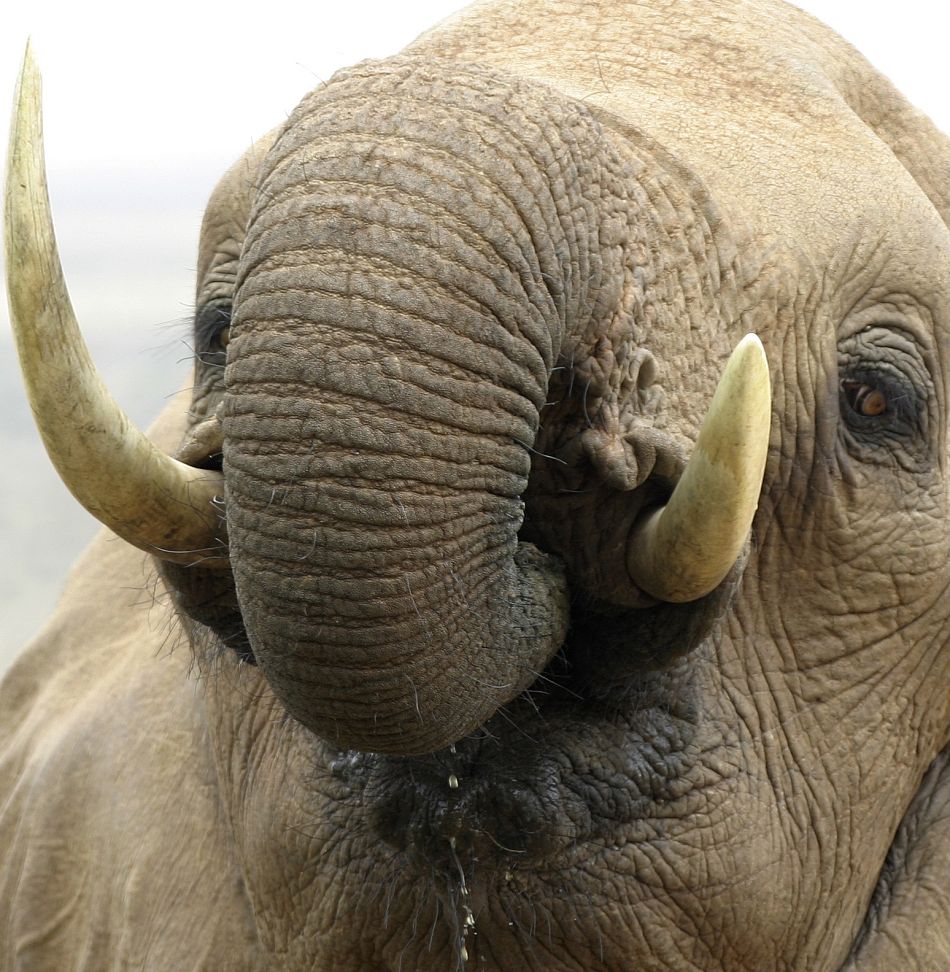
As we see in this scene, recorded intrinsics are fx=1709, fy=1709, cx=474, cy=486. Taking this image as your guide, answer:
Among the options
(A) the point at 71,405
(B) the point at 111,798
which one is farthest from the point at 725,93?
(B) the point at 111,798

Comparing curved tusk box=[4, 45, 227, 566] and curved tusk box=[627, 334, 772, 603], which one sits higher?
curved tusk box=[627, 334, 772, 603]

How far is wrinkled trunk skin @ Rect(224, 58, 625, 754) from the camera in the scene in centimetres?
145

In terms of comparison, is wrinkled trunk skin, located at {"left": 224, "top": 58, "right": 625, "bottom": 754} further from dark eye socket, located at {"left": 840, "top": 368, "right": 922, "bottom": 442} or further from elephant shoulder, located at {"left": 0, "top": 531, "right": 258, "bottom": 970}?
elephant shoulder, located at {"left": 0, "top": 531, "right": 258, "bottom": 970}

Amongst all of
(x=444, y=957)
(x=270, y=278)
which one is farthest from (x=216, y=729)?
(x=270, y=278)

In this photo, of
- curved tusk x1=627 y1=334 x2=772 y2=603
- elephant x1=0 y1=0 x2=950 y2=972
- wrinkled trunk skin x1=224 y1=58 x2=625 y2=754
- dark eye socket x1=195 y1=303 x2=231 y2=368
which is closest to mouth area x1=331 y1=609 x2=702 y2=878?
elephant x1=0 y1=0 x2=950 y2=972

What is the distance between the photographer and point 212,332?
216cm

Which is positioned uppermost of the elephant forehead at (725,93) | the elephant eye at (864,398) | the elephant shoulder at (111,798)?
the elephant forehead at (725,93)

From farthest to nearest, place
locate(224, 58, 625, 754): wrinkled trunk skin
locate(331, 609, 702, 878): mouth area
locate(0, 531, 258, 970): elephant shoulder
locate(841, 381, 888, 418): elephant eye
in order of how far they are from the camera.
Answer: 1. locate(0, 531, 258, 970): elephant shoulder
2. locate(841, 381, 888, 418): elephant eye
3. locate(331, 609, 702, 878): mouth area
4. locate(224, 58, 625, 754): wrinkled trunk skin

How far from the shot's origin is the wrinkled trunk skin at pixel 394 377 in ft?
4.76

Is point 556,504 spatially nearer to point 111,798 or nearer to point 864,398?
point 864,398

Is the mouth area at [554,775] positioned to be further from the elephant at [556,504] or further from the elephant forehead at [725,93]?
the elephant forehead at [725,93]

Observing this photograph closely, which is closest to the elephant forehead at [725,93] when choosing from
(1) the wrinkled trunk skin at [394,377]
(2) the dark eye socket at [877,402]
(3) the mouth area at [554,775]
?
(2) the dark eye socket at [877,402]

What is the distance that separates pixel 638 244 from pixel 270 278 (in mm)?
432

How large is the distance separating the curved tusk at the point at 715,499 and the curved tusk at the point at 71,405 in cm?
44
